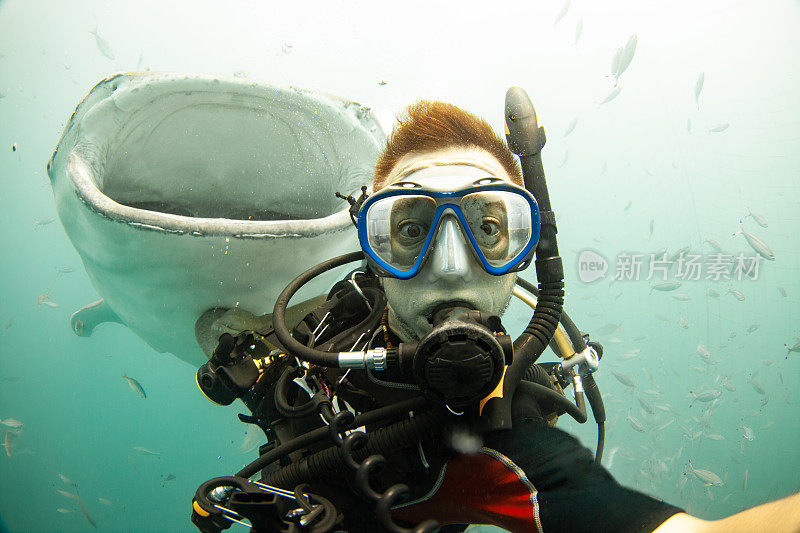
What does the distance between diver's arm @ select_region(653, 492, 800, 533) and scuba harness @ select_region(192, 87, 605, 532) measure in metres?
0.37

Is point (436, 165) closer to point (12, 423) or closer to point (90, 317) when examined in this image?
point (90, 317)

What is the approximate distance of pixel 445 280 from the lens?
1.19 m

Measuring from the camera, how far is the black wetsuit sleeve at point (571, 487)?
0.84m

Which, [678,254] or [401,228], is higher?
[401,228]

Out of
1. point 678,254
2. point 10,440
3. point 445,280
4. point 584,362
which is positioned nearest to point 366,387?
point 445,280

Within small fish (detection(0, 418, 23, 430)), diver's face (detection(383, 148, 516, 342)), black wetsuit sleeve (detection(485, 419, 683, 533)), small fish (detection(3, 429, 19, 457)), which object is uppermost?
diver's face (detection(383, 148, 516, 342))

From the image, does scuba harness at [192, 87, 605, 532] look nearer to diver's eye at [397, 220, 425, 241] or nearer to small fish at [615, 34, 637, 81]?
diver's eye at [397, 220, 425, 241]

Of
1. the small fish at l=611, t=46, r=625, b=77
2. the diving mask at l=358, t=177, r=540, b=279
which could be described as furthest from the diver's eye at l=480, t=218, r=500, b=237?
the small fish at l=611, t=46, r=625, b=77

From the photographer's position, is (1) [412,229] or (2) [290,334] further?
(2) [290,334]

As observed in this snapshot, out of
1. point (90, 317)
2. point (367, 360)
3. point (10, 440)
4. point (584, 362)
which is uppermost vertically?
point (367, 360)

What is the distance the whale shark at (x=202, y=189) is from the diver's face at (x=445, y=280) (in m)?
0.47

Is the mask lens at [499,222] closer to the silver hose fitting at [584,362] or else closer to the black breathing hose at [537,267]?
the black breathing hose at [537,267]

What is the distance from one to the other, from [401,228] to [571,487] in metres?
0.81

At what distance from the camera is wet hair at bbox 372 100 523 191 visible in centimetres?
148
